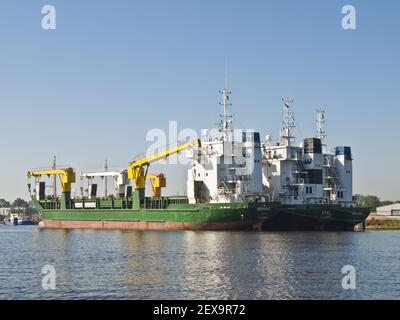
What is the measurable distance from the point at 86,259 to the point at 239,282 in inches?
493

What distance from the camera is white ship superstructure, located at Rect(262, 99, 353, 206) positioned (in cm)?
6550

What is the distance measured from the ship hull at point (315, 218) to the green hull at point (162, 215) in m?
2.19

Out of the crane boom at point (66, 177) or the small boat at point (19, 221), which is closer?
the crane boom at point (66, 177)

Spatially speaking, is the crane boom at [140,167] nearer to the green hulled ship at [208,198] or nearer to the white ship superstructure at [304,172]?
the green hulled ship at [208,198]

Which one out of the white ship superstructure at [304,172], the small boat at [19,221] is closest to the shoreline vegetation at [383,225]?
the white ship superstructure at [304,172]

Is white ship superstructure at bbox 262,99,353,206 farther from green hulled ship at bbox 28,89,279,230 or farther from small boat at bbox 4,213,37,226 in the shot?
small boat at bbox 4,213,37,226

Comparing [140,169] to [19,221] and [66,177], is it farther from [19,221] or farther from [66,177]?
[19,221]

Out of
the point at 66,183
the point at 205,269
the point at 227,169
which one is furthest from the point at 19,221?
the point at 205,269

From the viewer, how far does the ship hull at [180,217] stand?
58.4 m

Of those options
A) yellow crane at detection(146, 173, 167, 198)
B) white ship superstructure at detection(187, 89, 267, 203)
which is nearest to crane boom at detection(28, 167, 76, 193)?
yellow crane at detection(146, 173, 167, 198)

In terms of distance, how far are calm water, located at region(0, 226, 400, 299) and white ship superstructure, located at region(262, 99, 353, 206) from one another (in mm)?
18156

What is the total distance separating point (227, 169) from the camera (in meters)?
63.3

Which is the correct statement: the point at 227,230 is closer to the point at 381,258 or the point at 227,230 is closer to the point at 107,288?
the point at 381,258
